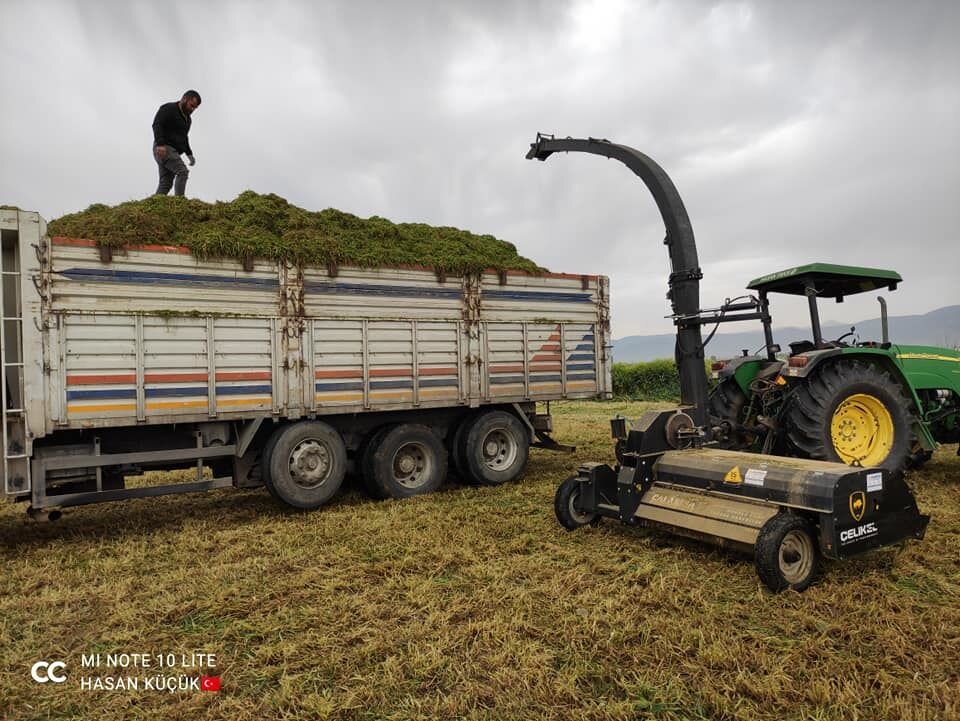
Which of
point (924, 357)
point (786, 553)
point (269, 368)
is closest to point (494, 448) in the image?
point (269, 368)

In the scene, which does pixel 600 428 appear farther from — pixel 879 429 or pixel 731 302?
pixel 731 302

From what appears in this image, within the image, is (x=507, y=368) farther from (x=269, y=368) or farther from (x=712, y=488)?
(x=712, y=488)

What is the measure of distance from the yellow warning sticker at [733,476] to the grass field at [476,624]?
619mm

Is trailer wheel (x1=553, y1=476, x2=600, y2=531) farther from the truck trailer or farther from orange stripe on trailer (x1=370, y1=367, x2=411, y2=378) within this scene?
orange stripe on trailer (x1=370, y1=367, x2=411, y2=378)

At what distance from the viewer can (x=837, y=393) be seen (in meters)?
6.39

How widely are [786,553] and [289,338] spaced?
203 inches

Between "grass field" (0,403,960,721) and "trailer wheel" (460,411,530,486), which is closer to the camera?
"grass field" (0,403,960,721)

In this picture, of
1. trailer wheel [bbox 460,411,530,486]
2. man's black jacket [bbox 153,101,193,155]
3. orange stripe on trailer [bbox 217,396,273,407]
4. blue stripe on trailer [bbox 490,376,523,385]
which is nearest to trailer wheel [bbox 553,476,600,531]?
trailer wheel [bbox 460,411,530,486]

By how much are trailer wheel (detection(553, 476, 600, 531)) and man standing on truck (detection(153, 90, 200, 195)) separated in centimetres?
638

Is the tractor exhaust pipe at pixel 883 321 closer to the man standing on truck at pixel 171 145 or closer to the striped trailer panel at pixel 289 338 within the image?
the striped trailer panel at pixel 289 338

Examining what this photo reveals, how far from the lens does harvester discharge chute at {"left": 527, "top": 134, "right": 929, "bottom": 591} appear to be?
13.8 ft

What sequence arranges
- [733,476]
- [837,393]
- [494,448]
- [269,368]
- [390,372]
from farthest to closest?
[494,448] → [390,372] → [269,368] → [837,393] → [733,476]

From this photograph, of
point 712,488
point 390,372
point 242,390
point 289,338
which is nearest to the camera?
point 712,488

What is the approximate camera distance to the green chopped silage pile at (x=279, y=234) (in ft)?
21.1
